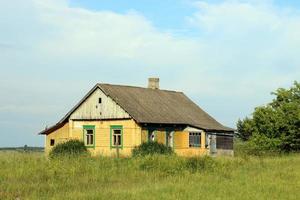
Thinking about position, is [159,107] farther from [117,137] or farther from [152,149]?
[152,149]

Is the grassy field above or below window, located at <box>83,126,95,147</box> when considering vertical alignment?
below

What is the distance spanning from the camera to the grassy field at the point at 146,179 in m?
15.0

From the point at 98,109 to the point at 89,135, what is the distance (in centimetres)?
233

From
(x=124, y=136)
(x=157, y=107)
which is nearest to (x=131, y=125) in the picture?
(x=124, y=136)

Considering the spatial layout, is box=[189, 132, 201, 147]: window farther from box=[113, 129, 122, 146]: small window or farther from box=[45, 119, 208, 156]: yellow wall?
box=[113, 129, 122, 146]: small window

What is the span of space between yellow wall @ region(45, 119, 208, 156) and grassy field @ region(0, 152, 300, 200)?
1585 centimetres

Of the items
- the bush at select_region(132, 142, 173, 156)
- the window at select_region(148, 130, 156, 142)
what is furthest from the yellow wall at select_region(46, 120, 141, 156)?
the bush at select_region(132, 142, 173, 156)

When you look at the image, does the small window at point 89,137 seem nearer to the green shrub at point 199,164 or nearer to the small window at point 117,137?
the small window at point 117,137

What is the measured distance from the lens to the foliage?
3797 cm

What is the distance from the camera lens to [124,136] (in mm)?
41406

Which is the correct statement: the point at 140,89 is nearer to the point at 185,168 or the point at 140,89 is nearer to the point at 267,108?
the point at 267,108

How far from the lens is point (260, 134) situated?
1548 inches

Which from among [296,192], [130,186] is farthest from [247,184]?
[130,186]

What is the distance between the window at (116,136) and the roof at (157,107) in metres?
1.79
